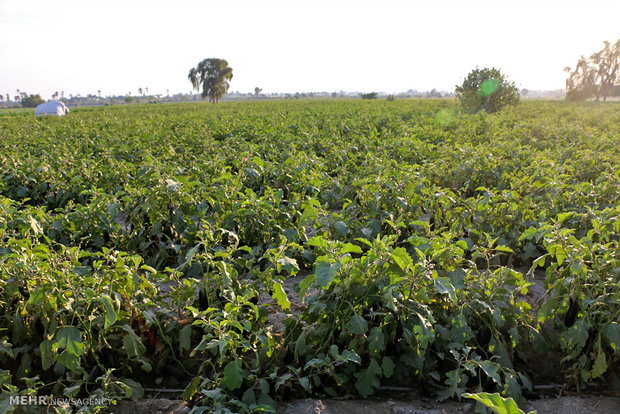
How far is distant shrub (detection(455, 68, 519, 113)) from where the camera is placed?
2853cm

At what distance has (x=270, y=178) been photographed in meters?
7.04

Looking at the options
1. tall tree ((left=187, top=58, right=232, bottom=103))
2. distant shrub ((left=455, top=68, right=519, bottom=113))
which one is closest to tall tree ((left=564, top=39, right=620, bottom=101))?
distant shrub ((left=455, top=68, right=519, bottom=113))

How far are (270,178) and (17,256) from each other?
15.0 feet

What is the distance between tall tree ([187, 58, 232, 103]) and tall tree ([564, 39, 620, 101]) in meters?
66.5

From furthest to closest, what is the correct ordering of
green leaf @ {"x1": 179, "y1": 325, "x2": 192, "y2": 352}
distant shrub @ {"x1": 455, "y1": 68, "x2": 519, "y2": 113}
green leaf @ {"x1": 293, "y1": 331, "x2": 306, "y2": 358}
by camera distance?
distant shrub @ {"x1": 455, "y1": 68, "x2": 519, "y2": 113} < green leaf @ {"x1": 179, "y1": 325, "x2": 192, "y2": 352} < green leaf @ {"x1": 293, "y1": 331, "x2": 306, "y2": 358}

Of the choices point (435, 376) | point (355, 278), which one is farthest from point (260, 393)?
point (435, 376)

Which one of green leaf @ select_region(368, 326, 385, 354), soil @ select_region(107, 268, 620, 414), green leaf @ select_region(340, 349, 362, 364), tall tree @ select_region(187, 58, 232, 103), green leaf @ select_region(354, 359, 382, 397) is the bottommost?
soil @ select_region(107, 268, 620, 414)

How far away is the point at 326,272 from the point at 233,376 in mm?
829

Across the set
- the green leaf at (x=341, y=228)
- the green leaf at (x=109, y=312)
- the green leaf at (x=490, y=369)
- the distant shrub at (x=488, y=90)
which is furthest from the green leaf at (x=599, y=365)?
the distant shrub at (x=488, y=90)

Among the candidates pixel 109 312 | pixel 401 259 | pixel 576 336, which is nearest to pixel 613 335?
pixel 576 336

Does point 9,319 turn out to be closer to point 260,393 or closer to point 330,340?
point 260,393

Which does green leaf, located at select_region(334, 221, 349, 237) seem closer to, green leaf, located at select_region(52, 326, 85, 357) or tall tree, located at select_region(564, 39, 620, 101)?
green leaf, located at select_region(52, 326, 85, 357)

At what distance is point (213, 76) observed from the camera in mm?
86750

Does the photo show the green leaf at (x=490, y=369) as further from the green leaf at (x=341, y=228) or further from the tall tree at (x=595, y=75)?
the tall tree at (x=595, y=75)
